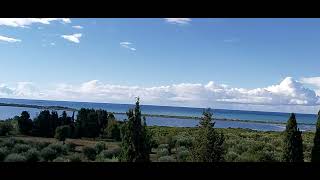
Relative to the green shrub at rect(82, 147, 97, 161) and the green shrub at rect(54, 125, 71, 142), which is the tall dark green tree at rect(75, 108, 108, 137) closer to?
the green shrub at rect(54, 125, 71, 142)

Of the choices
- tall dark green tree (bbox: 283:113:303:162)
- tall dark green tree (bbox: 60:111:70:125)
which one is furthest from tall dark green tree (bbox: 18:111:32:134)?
tall dark green tree (bbox: 283:113:303:162)

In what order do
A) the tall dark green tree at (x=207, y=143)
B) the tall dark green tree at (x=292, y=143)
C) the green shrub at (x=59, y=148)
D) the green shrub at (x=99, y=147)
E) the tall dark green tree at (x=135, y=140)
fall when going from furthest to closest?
1. the green shrub at (x=99, y=147)
2. the green shrub at (x=59, y=148)
3. the tall dark green tree at (x=292, y=143)
4. the tall dark green tree at (x=207, y=143)
5. the tall dark green tree at (x=135, y=140)

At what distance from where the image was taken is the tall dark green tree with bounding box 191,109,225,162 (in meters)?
14.8

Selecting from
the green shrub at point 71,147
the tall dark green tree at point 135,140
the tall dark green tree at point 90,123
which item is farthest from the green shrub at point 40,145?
the tall dark green tree at point 135,140

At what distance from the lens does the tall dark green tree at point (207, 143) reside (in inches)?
581

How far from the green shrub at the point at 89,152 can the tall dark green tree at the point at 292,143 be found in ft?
31.8

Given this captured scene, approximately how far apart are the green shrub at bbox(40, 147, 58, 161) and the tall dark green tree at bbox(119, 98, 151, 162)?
6720 millimetres

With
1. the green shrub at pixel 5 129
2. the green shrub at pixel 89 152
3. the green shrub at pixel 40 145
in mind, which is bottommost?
the green shrub at pixel 89 152

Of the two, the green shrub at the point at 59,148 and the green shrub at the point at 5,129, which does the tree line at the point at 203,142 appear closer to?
the green shrub at the point at 59,148

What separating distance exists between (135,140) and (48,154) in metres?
7.61

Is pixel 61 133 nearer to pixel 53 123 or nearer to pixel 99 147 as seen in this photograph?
pixel 53 123
